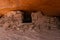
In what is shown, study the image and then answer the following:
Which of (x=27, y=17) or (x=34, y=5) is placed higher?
(x=34, y=5)

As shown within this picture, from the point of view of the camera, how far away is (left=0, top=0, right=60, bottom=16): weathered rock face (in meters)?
2.18

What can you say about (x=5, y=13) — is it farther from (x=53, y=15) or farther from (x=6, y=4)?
(x=53, y=15)

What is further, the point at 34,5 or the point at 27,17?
the point at 27,17

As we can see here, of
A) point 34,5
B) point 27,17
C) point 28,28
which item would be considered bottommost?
point 28,28

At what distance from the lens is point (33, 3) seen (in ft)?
7.29

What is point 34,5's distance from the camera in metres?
2.26

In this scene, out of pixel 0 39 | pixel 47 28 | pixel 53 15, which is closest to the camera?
pixel 0 39

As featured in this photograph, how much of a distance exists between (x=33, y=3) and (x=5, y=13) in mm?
544

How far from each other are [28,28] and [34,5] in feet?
1.13

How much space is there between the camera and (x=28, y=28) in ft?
7.34

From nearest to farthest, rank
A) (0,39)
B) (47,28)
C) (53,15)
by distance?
(0,39)
(47,28)
(53,15)

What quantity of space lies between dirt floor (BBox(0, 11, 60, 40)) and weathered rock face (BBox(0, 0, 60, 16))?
0.09 meters

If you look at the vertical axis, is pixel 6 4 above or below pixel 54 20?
above

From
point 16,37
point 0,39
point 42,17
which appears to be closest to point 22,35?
point 16,37
